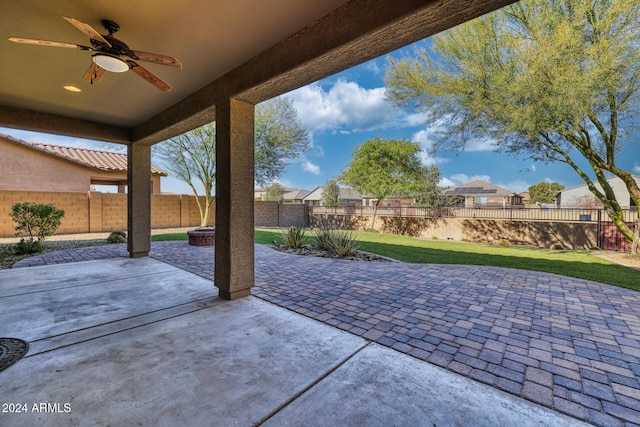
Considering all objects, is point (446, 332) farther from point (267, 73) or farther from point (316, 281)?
point (267, 73)

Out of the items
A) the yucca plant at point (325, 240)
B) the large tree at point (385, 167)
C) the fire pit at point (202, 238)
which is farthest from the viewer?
the large tree at point (385, 167)

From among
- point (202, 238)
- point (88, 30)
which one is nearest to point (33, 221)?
point (202, 238)

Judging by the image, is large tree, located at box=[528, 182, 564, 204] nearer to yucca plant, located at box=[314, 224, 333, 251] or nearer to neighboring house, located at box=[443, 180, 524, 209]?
neighboring house, located at box=[443, 180, 524, 209]

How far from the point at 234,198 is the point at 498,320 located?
3.43 m

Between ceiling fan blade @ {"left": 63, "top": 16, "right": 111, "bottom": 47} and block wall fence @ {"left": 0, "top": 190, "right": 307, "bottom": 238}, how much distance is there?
10.6 metres

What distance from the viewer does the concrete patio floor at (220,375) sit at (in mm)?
1644

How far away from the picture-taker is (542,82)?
656 cm

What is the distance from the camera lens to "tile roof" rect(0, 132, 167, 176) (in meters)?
11.4

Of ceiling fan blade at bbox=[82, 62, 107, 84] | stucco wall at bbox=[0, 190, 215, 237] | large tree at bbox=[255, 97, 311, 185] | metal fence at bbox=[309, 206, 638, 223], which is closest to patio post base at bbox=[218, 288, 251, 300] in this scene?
ceiling fan blade at bbox=[82, 62, 107, 84]

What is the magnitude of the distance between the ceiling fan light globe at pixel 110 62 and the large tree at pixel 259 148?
30.7 feet

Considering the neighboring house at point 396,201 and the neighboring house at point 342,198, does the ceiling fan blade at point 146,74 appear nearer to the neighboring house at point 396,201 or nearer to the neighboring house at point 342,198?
the neighboring house at point 396,201

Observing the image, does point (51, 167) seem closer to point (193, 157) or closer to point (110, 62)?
point (193, 157)

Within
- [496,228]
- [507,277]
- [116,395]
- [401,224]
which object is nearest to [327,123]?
[401,224]

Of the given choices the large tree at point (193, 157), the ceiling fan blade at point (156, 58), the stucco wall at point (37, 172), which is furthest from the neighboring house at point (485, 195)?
the ceiling fan blade at point (156, 58)
